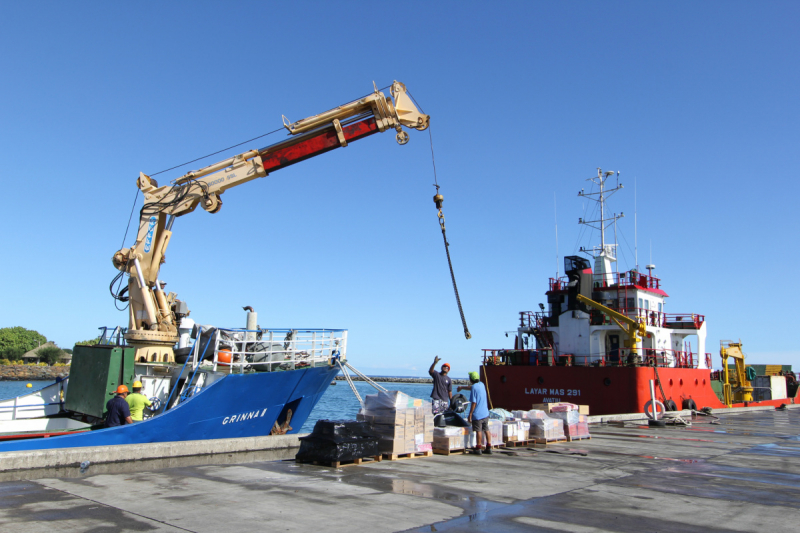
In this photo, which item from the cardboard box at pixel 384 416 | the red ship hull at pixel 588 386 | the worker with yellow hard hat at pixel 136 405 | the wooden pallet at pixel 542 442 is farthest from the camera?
the red ship hull at pixel 588 386

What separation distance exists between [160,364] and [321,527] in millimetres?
9119

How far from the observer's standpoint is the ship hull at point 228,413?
10400mm

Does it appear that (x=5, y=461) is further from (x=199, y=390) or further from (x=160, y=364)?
(x=160, y=364)

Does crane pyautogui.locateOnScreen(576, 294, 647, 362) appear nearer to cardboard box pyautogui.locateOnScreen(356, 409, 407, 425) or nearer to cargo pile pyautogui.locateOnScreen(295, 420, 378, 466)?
cardboard box pyautogui.locateOnScreen(356, 409, 407, 425)

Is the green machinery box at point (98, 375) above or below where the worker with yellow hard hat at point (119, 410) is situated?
above

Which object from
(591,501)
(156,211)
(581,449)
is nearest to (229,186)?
(156,211)

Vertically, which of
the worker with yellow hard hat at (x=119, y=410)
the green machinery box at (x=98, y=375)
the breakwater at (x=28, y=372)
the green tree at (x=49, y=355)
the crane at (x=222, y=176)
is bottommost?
the breakwater at (x=28, y=372)

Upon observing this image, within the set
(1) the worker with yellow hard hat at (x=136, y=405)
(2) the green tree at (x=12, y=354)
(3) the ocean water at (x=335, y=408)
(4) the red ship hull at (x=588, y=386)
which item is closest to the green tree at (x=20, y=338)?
(2) the green tree at (x=12, y=354)

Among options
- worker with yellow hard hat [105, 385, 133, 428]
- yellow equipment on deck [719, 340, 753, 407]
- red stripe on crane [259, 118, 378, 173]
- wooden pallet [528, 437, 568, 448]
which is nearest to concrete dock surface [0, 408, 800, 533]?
wooden pallet [528, 437, 568, 448]

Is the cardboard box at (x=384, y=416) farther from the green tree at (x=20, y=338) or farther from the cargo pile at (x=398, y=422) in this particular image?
the green tree at (x=20, y=338)

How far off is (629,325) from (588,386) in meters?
3.30

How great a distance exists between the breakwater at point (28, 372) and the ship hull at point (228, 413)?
350 feet

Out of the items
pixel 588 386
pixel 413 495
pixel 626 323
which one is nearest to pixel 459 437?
pixel 413 495

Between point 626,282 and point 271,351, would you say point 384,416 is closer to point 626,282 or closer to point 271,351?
point 271,351
